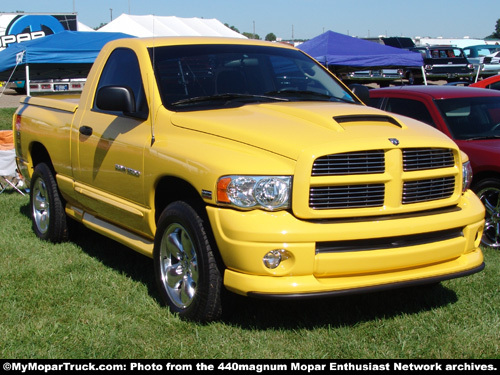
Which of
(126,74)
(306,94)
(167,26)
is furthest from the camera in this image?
(167,26)

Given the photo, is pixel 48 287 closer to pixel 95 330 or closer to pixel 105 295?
pixel 105 295

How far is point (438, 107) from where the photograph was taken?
7250 mm

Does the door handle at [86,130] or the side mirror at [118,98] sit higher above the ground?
the side mirror at [118,98]

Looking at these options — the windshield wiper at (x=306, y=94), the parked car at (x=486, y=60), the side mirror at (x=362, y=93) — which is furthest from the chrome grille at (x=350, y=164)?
the parked car at (x=486, y=60)

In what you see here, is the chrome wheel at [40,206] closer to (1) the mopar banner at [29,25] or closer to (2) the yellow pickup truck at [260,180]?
(2) the yellow pickup truck at [260,180]

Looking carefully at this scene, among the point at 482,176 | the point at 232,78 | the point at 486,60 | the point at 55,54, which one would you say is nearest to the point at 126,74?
the point at 232,78

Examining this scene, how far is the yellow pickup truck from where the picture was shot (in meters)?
3.88

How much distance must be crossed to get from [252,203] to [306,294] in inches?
24.1

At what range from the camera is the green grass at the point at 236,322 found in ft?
13.0

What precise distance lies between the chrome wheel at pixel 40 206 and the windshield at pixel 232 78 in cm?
238

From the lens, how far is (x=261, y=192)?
3.88 metres

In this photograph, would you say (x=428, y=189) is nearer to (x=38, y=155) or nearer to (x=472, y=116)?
(x=472, y=116)

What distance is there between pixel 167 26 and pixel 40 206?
836 inches

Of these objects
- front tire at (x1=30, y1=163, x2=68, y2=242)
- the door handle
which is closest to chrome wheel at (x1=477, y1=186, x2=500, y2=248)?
the door handle
